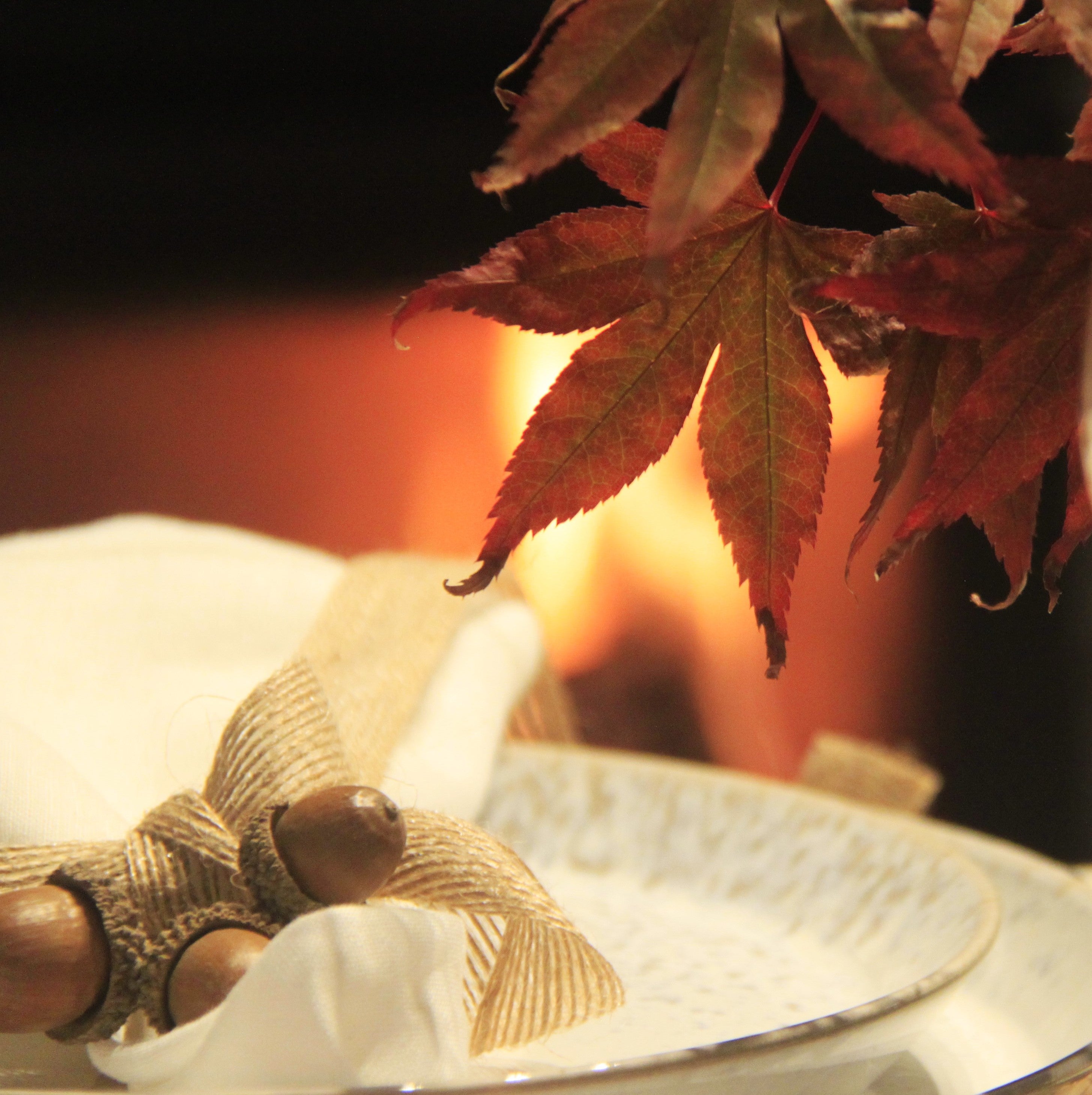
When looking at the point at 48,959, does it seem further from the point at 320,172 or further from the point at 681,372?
the point at 320,172

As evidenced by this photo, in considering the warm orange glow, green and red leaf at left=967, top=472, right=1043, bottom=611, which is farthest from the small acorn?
the warm orange glow

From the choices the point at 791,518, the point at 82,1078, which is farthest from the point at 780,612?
the point at 82,1078

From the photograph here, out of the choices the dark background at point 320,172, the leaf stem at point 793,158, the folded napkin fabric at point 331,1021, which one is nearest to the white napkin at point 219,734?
the folded napkin fabric at point 331,1021

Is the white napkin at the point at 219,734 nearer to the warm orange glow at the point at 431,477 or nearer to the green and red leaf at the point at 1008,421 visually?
the green and red leaf at the point at 1008,421

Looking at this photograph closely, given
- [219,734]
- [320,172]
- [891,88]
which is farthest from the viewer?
[320,172]

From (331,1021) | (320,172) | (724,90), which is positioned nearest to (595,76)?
(724,90)

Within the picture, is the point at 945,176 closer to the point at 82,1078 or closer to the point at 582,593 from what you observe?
the point at 82,1078
